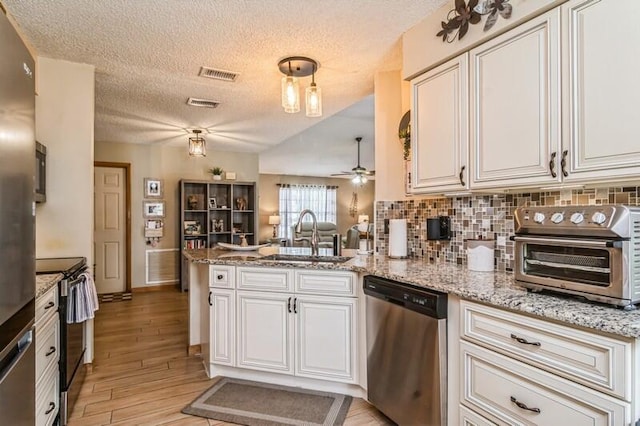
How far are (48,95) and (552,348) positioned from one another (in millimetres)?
3485

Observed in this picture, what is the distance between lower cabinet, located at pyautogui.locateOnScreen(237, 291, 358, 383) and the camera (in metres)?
2.40

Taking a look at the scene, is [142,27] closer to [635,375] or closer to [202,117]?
[202,117]

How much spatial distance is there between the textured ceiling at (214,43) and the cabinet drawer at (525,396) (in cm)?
194

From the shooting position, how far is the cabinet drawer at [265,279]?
2518 mm

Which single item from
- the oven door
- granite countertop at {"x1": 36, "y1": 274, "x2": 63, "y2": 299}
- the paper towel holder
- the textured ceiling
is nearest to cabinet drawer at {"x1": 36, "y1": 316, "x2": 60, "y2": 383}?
granite countertop at {"x1": 36, "y1": 274, "x2": 63, "y2": 299}

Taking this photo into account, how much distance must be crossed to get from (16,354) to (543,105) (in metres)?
2.22

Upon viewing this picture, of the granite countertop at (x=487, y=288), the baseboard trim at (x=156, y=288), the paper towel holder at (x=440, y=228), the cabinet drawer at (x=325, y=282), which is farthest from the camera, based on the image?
the baseboard trim at (x=156, y=288)

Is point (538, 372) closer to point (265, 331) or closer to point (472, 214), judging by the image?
point (472, 214)

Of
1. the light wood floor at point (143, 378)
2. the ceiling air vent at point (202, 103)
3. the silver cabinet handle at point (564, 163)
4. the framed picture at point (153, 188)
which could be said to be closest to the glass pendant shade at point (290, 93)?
the ceiling air vent at point (202, 103)

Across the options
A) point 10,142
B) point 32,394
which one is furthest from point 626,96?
point 32,394

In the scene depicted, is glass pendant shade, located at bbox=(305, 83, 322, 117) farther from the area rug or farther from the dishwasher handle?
the area rug

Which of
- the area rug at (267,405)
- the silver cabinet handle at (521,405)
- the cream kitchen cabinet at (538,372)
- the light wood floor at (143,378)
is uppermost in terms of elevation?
the cream kitchen cabinet at (538,372)

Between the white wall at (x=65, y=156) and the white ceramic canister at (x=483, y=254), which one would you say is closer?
the white ceramic canister at (x=483, y=254)

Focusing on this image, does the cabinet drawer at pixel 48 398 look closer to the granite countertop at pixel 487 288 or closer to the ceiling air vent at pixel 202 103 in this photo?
the granite countertop at pixel 487 288
